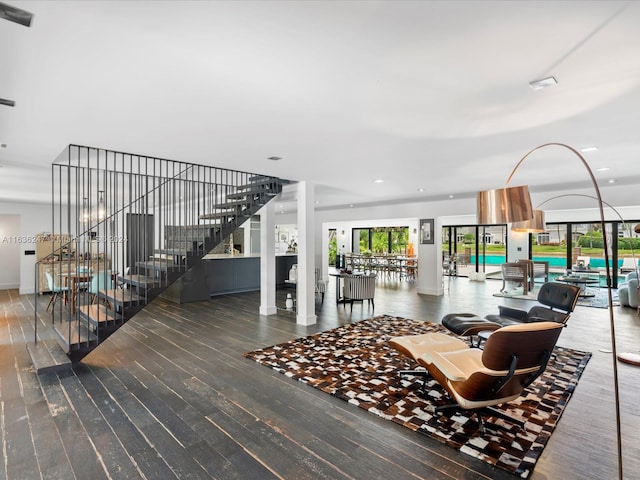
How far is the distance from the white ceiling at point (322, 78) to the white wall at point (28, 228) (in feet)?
21.5

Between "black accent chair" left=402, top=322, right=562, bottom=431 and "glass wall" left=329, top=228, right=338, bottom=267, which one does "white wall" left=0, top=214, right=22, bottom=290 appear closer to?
"black accent chair" left=402, top=322, right=562, bottom=431

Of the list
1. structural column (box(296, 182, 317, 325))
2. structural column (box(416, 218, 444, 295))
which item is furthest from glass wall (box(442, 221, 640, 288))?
structural column (box(296, 182, 317, 325))

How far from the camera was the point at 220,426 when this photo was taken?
270cm

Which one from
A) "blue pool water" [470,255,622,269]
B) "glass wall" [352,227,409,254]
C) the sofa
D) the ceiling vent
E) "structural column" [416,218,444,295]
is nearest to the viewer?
the ceiling vent

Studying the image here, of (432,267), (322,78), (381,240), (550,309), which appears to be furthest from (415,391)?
(381,240)

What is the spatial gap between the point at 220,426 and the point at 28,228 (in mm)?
10281

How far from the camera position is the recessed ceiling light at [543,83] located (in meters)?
2.28

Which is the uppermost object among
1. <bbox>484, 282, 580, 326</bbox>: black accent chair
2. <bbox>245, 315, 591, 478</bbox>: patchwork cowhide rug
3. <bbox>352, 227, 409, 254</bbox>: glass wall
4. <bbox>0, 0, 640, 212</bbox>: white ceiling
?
<bbox>0, 0, 640, 212</bbox>: white ceiling

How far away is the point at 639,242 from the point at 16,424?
14.6 m

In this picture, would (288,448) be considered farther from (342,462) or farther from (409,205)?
(409,205)

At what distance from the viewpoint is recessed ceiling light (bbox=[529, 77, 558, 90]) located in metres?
2.28

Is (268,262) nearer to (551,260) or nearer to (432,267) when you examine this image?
(432,267)

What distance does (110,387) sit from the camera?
3426 millimetres

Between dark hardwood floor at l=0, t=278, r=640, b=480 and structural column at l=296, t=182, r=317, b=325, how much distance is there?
1.39 meters
